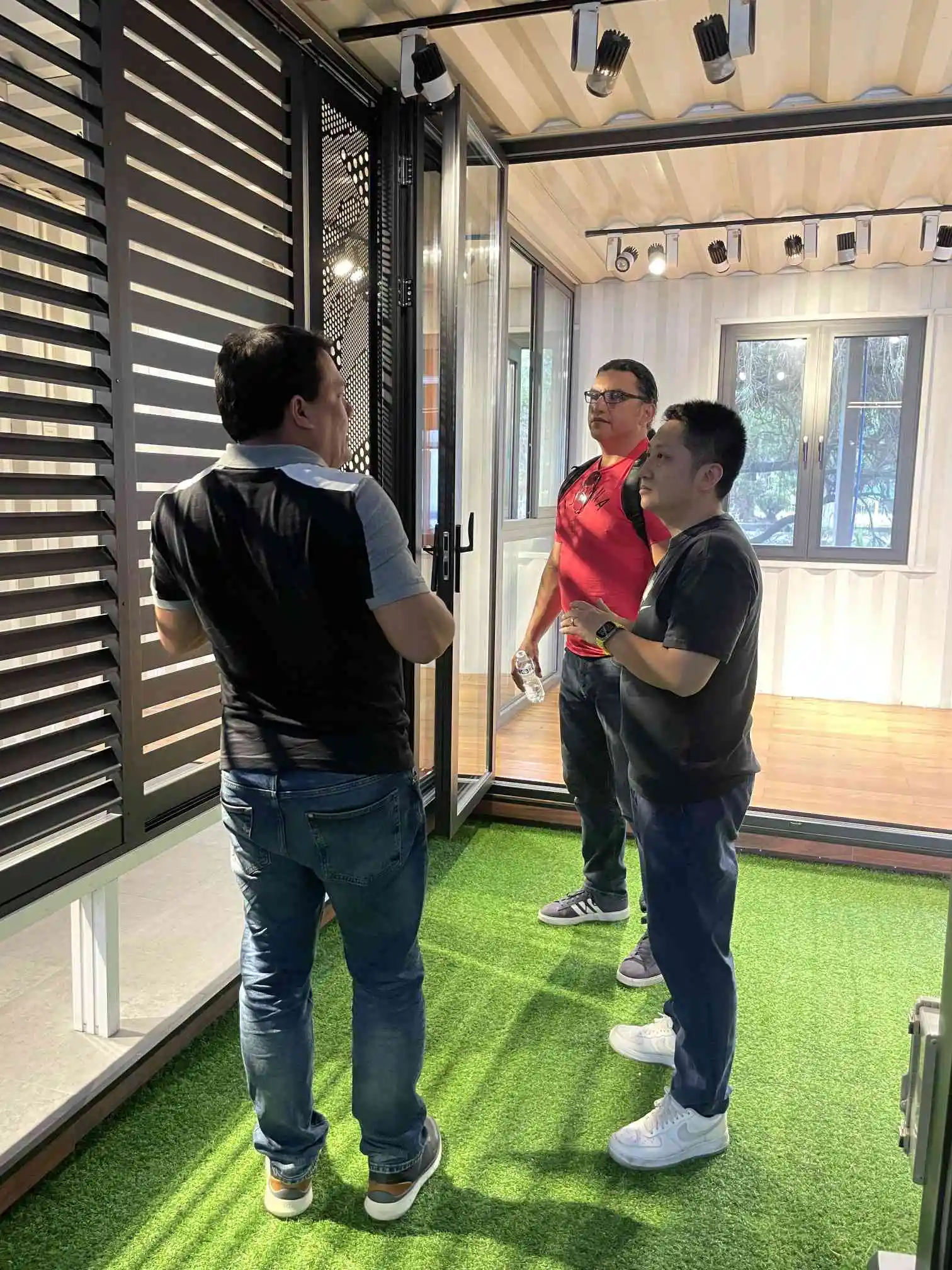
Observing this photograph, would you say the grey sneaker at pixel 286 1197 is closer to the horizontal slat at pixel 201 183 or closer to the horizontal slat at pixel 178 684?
the horizontal slat at pixel 178 684

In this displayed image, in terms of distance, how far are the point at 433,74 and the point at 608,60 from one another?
1.53ft

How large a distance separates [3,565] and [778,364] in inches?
204

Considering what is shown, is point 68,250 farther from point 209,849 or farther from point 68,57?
point 209,849

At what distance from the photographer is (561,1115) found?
1.85 m

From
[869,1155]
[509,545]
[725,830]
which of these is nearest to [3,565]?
[725,830]

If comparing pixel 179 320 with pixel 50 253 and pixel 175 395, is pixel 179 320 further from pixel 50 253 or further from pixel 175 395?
pixel 50 253

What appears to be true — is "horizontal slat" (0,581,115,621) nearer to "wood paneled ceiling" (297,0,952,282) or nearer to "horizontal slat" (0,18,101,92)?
"horizontal slat" (0,18,101,92)

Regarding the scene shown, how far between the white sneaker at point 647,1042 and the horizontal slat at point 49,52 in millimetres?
2132

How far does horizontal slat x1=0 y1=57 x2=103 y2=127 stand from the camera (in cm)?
142

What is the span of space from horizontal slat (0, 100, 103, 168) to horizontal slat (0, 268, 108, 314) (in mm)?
80

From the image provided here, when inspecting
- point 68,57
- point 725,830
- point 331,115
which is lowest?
point 725,830

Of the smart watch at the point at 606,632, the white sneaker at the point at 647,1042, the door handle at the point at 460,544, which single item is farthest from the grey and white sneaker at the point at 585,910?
the smart watch at the point at 606,632

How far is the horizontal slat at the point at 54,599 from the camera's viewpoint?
1.52 meters

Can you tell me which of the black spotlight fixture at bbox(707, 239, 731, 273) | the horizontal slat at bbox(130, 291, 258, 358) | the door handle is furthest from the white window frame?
the horizontal slat at bbox(130, 291, 258, 358)
